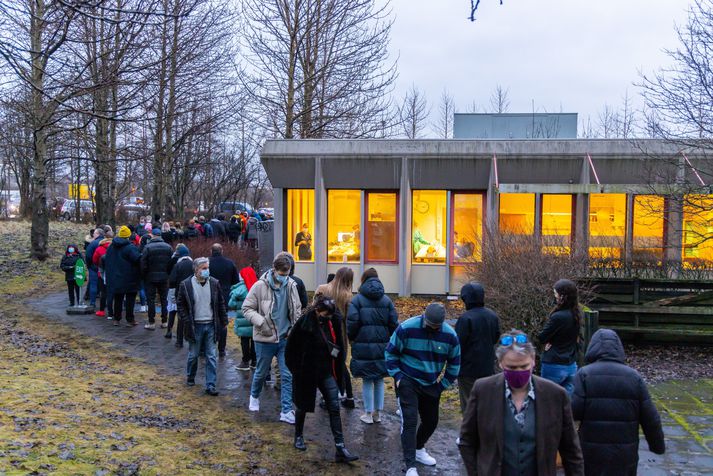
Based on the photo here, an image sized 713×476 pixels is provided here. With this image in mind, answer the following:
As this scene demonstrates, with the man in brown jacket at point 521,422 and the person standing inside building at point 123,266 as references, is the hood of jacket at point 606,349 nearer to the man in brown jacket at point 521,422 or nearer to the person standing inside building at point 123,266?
A: the man in brown jacket at point 521,422

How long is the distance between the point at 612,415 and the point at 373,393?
3.62 meters

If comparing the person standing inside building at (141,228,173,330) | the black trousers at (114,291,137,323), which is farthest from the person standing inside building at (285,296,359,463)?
the black trousers at (114,291,137,323)

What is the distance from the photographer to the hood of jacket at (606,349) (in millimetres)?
4664

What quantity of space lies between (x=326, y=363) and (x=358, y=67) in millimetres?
21033

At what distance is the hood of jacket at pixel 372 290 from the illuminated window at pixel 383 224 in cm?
1079

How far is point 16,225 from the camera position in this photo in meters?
32.3

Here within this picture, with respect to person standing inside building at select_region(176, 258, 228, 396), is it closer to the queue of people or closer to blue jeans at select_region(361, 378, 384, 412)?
the queue of people

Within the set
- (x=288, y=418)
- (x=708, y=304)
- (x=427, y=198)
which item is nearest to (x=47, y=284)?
(x=427, y=198)

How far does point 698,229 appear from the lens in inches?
627

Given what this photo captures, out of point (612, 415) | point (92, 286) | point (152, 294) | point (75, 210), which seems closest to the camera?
point (612, 415)

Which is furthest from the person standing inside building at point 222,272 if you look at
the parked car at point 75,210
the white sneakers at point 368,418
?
the parked car at point 75,210

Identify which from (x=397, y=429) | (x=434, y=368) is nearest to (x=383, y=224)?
(x=397, y=429)

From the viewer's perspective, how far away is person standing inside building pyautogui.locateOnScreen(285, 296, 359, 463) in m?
6.54

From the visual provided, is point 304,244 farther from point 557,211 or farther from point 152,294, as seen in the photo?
point 557,211
